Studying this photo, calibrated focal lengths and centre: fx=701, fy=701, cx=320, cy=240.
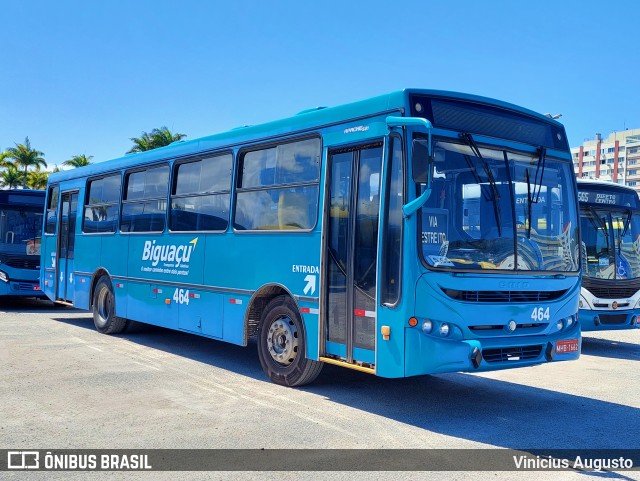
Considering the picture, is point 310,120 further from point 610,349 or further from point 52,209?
point 52,209

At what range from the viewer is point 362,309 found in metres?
7.33

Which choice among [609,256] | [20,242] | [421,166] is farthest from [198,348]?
[20,242]

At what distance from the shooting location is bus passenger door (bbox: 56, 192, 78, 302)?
48.5 ft

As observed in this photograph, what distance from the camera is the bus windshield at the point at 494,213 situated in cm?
700

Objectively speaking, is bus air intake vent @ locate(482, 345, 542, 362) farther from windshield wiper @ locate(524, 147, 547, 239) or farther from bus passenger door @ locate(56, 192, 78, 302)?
bus passenger door @ locate(56, 192, 78, 302)

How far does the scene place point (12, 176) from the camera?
61.0 m

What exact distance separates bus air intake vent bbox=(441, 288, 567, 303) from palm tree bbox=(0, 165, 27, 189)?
60.9m

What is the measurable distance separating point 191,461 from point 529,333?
3834 mm

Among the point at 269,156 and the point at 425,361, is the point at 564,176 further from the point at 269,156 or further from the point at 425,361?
the point at 269,156

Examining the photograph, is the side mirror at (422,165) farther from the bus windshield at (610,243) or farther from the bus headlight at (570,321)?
the bus windshield at (610,243)

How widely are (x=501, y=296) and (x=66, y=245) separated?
421 inches

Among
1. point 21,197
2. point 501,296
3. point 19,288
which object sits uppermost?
point 21,197

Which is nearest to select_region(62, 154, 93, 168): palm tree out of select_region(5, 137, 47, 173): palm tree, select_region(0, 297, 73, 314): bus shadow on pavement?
select_region(5, 137, 47, 173): palm tree

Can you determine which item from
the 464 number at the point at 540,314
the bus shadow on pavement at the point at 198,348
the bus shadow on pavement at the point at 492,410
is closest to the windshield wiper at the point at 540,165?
the 464 number at the point at 540,314
